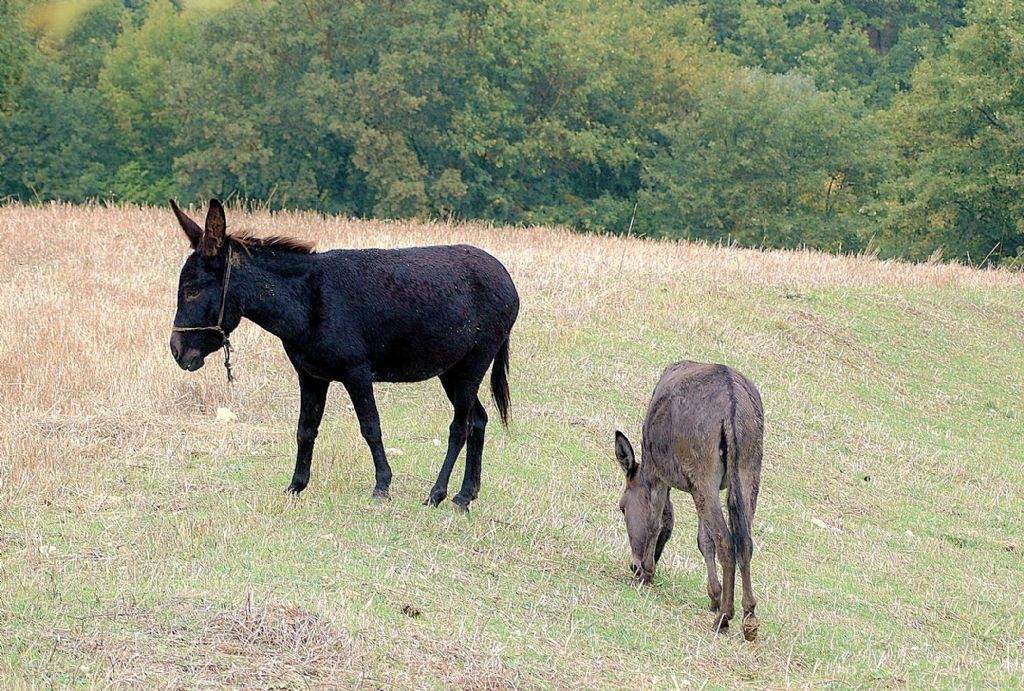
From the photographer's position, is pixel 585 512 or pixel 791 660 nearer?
pixel 791 660

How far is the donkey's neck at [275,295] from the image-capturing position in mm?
8109

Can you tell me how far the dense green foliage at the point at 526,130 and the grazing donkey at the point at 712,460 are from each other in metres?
37.7

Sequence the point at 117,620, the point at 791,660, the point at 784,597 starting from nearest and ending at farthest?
the point at 117,620 < the point at 791,660 < the point at 784,597

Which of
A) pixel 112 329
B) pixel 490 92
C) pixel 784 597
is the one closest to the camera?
pixel 784 597

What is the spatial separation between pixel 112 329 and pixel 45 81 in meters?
44.9

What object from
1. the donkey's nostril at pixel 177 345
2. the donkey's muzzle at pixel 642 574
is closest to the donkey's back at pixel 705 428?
the donkey's muzzle at pixel 642 574

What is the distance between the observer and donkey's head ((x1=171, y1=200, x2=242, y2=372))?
797 cm

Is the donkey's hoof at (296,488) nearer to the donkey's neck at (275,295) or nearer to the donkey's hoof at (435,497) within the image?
the donkey's hoof at (435,497)

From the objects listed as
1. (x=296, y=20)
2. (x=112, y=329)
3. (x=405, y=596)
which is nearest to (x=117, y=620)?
(x=405, y=596)

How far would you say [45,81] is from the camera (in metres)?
53.9

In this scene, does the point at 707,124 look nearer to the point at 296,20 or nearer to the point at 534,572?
the point at 296,20

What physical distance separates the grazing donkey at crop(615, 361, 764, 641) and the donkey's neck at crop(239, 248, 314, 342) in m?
2.49

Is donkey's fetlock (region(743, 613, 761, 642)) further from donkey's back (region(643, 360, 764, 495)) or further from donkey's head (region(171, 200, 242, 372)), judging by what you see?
donkey's head (region(171, 200, 242, 372))

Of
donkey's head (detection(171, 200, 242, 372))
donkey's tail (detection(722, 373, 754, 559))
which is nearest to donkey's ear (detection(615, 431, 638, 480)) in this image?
donkey's tail (detection(722, 373, 754, 559))
